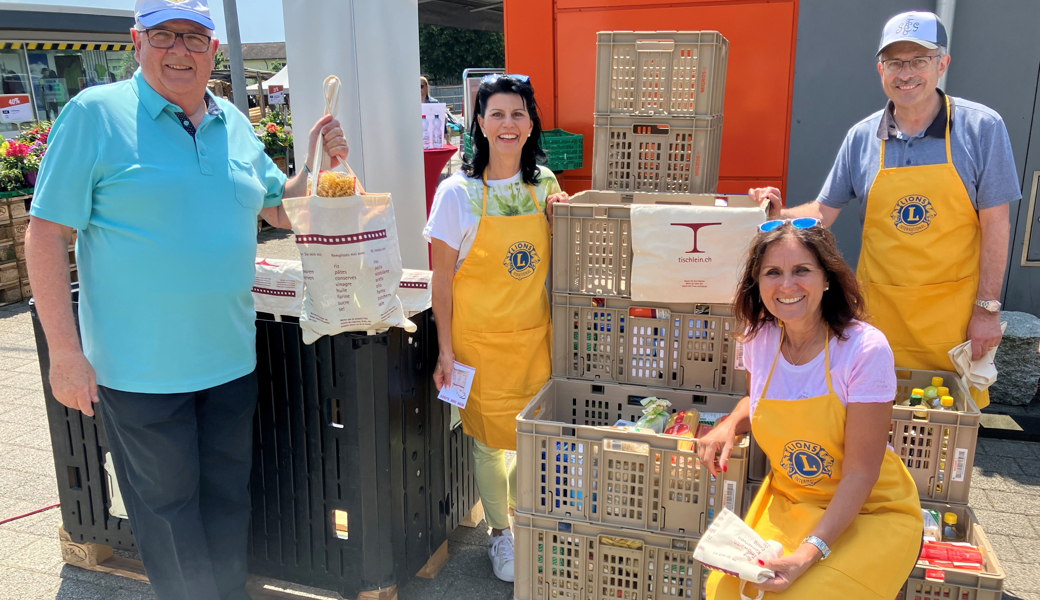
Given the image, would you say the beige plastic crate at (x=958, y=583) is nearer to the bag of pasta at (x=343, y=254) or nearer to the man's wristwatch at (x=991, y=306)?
the man's wristwatch at (x=991, y=306)

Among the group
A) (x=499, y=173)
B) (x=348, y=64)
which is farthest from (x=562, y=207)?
(x=348, y=64)

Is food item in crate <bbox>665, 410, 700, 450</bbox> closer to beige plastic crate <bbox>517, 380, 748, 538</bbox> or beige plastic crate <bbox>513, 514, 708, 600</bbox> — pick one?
beige plastic crate <bbox>517, 380, 748, 538</bbox>

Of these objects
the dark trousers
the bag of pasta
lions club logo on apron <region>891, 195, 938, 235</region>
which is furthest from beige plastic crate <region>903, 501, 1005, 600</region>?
the dark trousers

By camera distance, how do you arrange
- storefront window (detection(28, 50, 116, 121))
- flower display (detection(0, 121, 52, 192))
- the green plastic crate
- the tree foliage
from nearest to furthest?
the green plastic crate → flower display (detection(0, 121, 52, 192)) → storefront window (detection(28, 50, 116, 121)) → the tree foliage

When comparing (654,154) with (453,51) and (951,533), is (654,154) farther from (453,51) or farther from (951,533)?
(453,51)

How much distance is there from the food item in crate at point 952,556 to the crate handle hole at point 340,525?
2047mm

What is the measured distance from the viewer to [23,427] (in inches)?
190

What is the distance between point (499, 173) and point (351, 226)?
0.77 m

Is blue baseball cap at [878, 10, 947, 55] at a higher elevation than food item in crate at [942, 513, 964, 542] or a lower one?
higher

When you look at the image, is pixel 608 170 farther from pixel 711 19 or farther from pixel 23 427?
pixel 23 427

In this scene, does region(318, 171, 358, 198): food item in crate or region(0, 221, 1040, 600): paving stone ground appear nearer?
region(318, 171, 358, 198): food item in crate

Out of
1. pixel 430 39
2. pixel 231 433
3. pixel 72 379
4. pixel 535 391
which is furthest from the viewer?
pixel 430 39

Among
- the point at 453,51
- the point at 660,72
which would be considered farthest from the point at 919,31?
the point at 453,51

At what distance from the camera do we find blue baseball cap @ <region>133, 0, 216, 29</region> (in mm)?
2283
